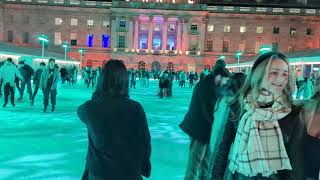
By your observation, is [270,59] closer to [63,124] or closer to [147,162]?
[147,162]

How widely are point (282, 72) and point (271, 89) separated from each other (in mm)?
122

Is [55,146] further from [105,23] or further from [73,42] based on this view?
[73,42]

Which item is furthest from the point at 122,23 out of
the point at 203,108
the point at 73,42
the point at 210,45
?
the point at 203,108

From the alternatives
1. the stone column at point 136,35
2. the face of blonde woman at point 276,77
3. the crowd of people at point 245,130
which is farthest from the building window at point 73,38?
the face of blonde woman at point 276,77

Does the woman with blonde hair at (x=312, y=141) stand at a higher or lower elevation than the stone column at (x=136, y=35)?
lower

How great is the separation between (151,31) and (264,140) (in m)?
80.1

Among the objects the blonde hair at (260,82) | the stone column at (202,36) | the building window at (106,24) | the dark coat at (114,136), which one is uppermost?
the building window at (106,24)

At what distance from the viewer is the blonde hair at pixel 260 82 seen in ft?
9.00

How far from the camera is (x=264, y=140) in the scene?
2682 mm

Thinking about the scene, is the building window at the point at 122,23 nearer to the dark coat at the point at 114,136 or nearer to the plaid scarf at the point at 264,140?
the dark coat at the point at 114,136

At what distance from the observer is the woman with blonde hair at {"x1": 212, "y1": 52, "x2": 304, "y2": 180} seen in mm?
2658

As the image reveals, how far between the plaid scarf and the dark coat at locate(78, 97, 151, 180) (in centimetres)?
71

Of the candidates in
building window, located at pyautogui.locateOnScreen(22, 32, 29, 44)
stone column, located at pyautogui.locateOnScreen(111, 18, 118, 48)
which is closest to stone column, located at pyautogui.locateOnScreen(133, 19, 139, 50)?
stone column, located at pyautogui.locateOnScreen(111, 18, 118, 48)

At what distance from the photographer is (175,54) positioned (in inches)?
3127
